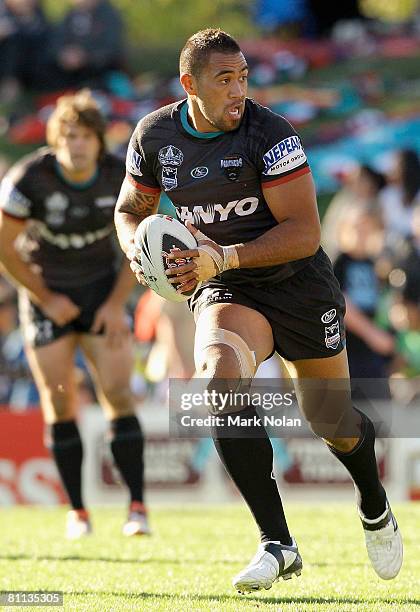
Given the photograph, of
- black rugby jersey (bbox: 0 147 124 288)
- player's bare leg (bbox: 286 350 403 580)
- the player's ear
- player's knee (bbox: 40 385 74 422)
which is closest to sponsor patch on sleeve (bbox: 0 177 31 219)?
black rugby jersey (bbox: 0 147 124 288)

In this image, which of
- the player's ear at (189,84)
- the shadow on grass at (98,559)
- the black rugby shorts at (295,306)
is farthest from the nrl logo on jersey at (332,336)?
the shadow on grass at (98,559)

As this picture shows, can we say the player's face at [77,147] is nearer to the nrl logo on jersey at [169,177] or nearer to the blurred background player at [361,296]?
the nrl logo on jersey at [169,177]

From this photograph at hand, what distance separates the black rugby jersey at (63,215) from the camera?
7.73 metres

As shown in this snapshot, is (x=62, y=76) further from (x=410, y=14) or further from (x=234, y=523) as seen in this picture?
(x=234, y=523)

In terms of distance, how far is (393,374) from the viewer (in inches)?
447

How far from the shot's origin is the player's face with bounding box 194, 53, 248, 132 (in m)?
5.25

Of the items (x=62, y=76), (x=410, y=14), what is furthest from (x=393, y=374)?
(x=410, y=14)

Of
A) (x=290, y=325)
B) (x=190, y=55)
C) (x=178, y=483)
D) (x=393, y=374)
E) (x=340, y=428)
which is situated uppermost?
(x=190, y=55)

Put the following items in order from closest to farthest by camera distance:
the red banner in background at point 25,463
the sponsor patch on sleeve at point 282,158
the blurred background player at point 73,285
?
the sponsor patch on sleeve at point 282,158, the blurred background player at point 73,285, the red banner in background at point 25,463

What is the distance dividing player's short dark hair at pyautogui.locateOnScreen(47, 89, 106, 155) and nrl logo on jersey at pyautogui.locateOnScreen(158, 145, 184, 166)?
223 centimetres

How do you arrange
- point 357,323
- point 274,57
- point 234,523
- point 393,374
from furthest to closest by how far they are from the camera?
1. point 274,57
2. point 393,374
3. point 357,323
4. point 234,523

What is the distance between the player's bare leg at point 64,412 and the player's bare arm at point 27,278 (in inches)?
7.0

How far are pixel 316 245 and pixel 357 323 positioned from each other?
5.34m

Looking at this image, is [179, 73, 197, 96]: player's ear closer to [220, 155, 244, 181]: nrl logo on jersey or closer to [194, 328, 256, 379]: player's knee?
[220, 155, 244, 181]: nrl logo on jersey
